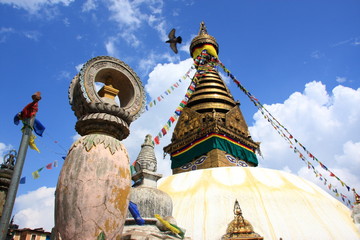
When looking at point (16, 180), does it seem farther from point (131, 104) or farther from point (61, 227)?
point (131, 104)

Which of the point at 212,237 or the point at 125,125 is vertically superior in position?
the point at 125,125

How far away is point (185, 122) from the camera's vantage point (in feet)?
68.0

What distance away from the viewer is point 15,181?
331 cm

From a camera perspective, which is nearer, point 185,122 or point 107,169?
point 107,169

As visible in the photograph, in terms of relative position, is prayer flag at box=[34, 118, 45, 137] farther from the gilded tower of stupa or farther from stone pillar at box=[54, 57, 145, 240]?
the gilded tower of stupa

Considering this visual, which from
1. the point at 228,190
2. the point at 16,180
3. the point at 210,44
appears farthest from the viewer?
the point at 210,44

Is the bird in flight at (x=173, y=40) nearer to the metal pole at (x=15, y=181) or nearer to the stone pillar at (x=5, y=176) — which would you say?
the stone pillar at (x=5, y=176)

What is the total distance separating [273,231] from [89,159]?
314 inches

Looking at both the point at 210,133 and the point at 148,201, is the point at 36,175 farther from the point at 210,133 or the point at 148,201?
the point at 210,133

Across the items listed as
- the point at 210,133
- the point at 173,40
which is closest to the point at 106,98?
the point at 173,40

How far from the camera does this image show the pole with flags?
10.1 ft

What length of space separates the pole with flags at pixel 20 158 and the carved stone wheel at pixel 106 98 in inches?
20.7

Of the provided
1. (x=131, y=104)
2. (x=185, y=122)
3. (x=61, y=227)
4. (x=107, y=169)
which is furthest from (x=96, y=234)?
(x=185, y=122)

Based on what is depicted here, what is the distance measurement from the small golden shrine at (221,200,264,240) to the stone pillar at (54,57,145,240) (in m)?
6.48
